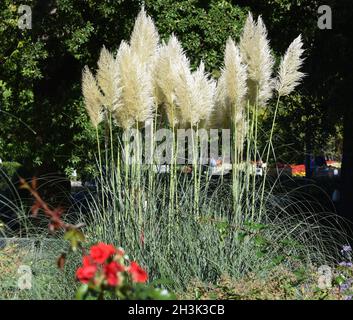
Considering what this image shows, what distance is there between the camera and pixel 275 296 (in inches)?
187

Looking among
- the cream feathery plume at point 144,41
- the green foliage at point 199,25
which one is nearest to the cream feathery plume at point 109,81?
the cream feathery plume at point 144,41

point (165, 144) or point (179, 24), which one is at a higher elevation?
point (179, 24)

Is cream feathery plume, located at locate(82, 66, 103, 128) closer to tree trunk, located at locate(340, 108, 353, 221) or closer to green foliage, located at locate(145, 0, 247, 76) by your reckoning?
green foliage, located at locate(145, 0, 247, 76)

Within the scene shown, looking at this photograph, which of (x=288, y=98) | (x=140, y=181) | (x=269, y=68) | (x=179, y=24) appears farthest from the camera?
(x=288, y=98)

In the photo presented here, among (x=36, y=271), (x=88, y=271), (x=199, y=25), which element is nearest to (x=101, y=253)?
(x=88, y=271)

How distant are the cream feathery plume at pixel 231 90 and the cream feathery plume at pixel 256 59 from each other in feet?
0.26

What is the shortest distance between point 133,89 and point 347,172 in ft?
25.8

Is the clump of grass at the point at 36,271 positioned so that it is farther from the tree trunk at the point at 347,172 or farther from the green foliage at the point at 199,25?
the tree trunk at the point at 347,172

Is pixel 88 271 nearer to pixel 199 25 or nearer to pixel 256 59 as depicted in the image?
pixel 256 59

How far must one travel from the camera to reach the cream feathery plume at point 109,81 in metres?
6.11

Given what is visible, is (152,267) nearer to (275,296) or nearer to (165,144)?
(275,296)

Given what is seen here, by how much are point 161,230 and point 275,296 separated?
1.23 meters
